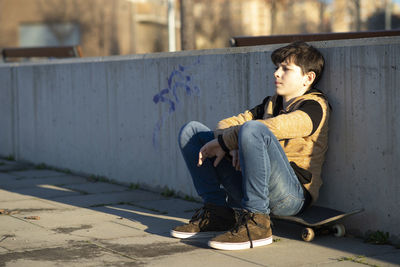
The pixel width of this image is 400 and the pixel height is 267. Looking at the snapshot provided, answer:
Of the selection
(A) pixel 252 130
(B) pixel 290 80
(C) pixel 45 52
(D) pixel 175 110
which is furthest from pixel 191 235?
(C) pixel 45 52

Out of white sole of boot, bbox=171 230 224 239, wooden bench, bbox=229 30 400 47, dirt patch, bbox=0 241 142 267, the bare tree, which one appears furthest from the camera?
the bare tree

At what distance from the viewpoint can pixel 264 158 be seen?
13.9ft

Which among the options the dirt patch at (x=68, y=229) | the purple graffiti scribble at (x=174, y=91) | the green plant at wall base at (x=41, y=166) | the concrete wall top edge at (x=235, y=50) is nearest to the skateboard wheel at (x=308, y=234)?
the concrete wall top edge at (x=235, y=50)

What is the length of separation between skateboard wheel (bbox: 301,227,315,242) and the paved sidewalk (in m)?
0.04

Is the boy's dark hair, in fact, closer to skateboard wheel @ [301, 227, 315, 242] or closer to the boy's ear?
the boy's ear

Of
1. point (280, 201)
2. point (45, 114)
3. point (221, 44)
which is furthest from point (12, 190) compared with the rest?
point (221, 44)

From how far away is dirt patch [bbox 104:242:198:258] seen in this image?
4.26 meters

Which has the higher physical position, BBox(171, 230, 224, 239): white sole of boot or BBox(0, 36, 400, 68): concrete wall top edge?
BBox(0, 36, 400, 68): concrete wall top edge

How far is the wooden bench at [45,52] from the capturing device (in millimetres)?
9804

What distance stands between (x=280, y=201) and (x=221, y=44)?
132ft

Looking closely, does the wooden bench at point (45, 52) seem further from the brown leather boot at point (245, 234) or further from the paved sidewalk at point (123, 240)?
the brown leather boot at point (245, 234)

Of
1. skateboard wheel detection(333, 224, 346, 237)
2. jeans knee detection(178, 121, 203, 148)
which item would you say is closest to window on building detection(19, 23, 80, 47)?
jeans knee detection(178, 121, 203, 148)

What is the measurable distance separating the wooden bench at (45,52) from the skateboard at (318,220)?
5.80 m

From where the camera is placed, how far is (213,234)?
4754mm
